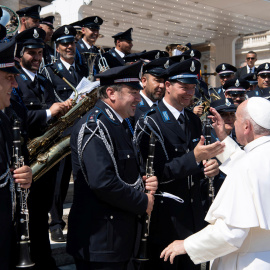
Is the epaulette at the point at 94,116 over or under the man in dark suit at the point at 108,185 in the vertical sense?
over

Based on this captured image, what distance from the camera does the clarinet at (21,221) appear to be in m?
3.31

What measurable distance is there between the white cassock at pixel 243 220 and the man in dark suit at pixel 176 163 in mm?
811

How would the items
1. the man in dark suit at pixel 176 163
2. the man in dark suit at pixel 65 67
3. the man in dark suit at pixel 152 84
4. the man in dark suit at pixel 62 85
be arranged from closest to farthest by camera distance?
the man in dark suit at pixel 176 163, the man in dark suit at pixel 152 84, the man in dark suit at pixel 62 85, the man in dark suit at pixel 65 67

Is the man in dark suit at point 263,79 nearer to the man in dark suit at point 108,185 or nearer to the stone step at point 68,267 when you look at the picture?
the stone step at point 68,267

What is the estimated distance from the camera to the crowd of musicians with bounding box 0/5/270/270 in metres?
3.45

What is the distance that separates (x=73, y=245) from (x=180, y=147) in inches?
52.1

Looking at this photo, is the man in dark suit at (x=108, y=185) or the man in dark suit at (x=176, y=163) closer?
the man in dark suit at (x=108, y=185)

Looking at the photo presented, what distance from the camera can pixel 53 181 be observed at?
215 inches

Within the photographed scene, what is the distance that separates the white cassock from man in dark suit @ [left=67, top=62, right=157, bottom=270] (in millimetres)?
562

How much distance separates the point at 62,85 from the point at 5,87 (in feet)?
9.73

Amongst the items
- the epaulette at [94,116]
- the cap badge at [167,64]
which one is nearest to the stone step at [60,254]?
the epaulette at [94,116]

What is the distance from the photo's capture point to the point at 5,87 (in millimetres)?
3414

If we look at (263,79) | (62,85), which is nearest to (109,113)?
(62,85)

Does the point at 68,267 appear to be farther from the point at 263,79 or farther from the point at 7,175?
the point at 263,79
